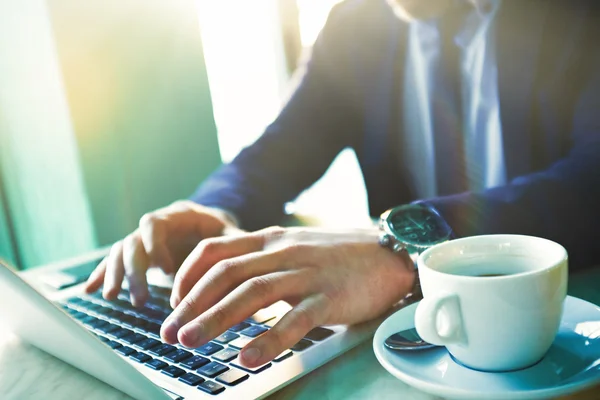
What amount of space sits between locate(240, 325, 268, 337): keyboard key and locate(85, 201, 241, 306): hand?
169 millimetres

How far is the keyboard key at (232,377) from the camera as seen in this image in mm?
374

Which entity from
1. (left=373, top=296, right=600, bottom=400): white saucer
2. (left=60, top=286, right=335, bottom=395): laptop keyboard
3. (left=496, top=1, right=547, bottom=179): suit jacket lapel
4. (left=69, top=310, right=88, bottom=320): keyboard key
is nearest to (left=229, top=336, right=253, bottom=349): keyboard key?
(left=60, top=286, right=335, bottom=395): laptop keyboard

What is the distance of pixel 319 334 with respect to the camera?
0.45 metres

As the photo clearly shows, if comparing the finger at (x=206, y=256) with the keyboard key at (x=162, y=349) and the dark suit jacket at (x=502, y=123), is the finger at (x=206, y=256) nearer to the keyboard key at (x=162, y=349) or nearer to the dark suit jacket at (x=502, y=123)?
the keyboard key at (x=162, y=349)

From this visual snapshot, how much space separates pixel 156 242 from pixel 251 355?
337 millimetres

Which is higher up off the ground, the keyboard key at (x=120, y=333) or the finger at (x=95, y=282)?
the keyboard key at (x=120, y=333)

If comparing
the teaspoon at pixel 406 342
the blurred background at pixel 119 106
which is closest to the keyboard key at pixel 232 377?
the teaspoon at pixel 406 342

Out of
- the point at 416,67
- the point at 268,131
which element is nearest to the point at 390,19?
the point at 416,67

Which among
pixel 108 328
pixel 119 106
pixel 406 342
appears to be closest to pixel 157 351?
pixel 108 328

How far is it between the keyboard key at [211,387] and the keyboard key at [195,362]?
30 millimetres

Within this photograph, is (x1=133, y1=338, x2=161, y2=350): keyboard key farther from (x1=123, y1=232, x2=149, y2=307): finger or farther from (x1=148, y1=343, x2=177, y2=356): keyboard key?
(x1=123, y1=232, x2=149, y2=307): finger

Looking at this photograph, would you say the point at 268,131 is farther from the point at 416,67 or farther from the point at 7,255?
the point at 7,255

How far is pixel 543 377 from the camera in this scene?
1.04 ft

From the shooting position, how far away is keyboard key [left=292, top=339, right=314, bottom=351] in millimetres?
421
